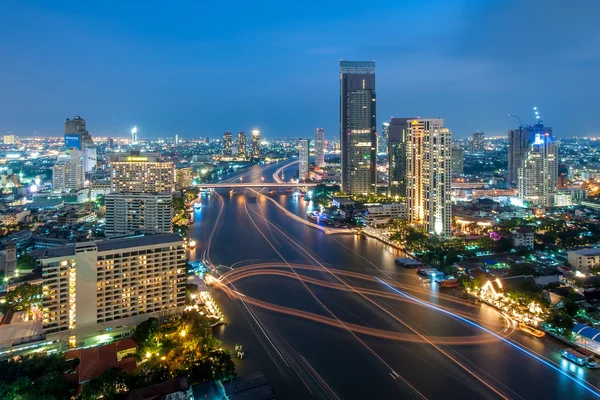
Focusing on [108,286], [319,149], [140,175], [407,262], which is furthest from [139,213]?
[319,149]

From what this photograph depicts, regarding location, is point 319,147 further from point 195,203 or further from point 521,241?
point 521,241

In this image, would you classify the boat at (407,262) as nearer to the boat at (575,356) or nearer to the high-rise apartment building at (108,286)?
the boat at (575,356)

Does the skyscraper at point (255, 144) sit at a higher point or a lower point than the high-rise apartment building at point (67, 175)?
higher

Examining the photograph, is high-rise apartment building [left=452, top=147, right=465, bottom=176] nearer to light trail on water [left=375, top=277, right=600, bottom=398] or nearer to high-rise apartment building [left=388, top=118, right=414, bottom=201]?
high-rise apartment building [left=388, top=118, right=414, bottom=201]

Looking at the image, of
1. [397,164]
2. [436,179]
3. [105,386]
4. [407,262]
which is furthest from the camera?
[397,164]

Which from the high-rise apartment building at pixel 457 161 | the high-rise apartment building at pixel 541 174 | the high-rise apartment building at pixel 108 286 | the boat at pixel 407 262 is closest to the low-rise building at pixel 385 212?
the boat at pixel 407 262

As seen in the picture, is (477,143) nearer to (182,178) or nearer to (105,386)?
(182,178)
